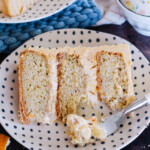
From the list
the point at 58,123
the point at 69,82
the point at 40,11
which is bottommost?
the point at 58,123

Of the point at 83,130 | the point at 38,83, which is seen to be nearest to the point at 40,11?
the point at 38,83

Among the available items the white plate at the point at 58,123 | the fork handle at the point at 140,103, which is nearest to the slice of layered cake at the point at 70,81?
the white plate at the point at 58,123

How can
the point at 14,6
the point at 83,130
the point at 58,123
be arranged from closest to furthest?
1. the point at 83,130
2. the point at 58,123
3. the point at 14,6

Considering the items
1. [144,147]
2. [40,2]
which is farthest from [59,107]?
[40,2]

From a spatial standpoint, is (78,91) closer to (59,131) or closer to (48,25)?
(59,131)

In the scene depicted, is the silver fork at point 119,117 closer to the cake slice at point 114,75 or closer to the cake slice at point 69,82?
the cake slice at point 114,75

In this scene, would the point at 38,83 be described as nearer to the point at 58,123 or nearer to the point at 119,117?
the point at 58,123

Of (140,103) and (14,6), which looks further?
(14,6)

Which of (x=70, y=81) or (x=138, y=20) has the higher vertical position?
(x=138, y=20)
